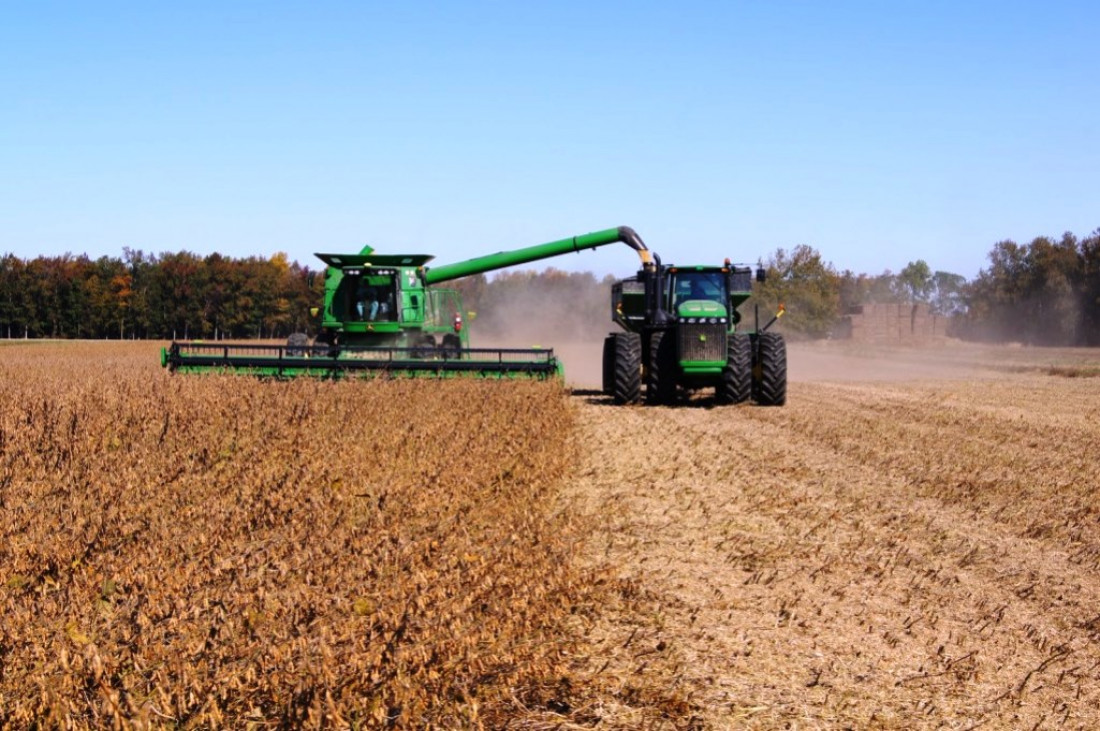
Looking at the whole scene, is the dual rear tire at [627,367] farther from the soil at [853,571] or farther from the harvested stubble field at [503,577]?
the harvested stubble field at [503,577]

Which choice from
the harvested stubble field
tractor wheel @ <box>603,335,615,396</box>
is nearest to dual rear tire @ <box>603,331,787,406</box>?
tractor wheel @ <box>603,335,615,396</box>

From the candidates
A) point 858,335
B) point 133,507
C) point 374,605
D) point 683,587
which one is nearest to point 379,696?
point 374,605

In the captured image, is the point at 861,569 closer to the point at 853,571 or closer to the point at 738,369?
the point at 853,571

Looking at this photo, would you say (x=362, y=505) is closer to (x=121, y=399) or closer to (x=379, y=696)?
(x=379, y=696)

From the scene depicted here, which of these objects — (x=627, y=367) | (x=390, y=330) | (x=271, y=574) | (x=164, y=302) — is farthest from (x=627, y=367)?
(x=164, y=302)

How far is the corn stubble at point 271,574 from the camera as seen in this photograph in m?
3.12

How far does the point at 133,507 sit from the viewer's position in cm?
532

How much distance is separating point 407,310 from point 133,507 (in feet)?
39.9

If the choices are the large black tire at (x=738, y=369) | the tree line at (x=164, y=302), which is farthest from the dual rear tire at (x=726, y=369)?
the tree line at (x=164, y=302)

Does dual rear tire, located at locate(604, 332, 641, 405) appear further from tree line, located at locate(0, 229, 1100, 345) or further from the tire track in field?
tree line, located at locate(0, 229, 1100, 345)

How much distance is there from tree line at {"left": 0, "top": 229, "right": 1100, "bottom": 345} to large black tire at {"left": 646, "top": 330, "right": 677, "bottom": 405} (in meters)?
33.6

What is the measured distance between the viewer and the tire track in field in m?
3.87

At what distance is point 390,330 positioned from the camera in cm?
1723

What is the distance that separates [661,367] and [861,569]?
9458 millimetres
